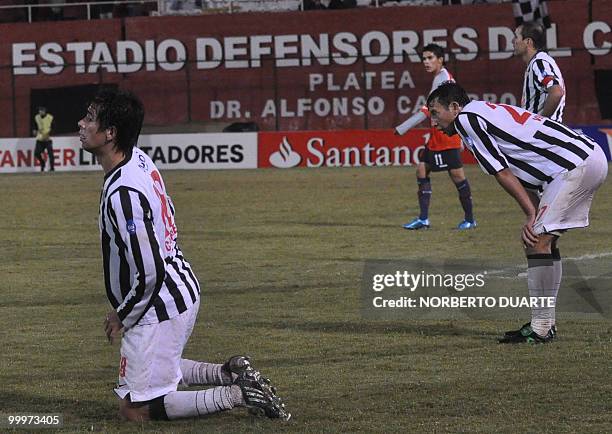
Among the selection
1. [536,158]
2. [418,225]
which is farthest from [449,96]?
[418,225]

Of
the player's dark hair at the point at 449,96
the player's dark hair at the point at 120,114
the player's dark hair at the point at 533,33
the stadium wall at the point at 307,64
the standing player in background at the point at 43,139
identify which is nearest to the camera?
the player's dark hair at the point at 120,114

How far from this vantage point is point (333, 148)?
33.9 meters

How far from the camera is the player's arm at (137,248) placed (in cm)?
645

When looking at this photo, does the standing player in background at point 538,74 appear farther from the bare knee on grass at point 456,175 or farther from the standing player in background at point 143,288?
the standing player in background at point 143,288

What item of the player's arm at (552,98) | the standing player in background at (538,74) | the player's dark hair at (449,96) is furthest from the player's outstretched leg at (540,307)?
the player's arm at (552,98)

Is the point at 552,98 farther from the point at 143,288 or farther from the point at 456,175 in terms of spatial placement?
the point at 143,288

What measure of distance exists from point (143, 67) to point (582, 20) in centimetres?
1329

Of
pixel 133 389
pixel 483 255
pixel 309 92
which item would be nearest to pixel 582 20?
pixel 309 92

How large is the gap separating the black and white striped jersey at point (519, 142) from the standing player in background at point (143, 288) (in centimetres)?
258


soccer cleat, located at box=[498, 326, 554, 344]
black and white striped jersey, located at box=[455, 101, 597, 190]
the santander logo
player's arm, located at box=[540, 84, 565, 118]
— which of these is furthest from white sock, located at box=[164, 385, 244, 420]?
the santander logo

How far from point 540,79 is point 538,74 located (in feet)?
0.17

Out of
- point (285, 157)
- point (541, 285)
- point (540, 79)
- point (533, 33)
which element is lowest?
point (285, 157)

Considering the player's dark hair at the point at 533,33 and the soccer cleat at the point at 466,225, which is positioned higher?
the player's dark hair at the point at 533,33

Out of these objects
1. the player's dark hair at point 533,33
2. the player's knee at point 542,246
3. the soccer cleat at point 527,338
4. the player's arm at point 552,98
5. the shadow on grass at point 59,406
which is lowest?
the shadow on grass at point 59,406
